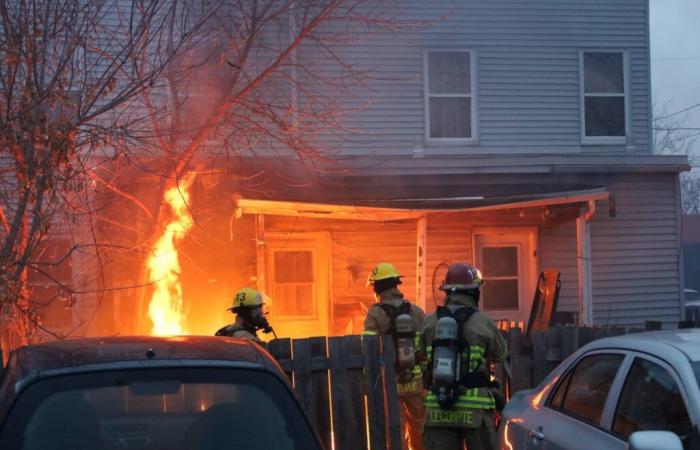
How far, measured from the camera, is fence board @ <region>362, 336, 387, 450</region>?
7.09m

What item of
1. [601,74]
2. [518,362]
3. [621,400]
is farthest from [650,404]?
[601,74]

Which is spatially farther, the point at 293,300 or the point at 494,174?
the point at 494,174

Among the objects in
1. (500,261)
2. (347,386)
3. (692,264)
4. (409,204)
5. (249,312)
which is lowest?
(692,264)

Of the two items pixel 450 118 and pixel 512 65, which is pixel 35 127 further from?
pixel 512 65

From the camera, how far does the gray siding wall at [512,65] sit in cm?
1383

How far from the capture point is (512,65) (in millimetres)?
14242

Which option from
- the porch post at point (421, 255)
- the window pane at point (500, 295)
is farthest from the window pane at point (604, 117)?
the porch post at point (421, 255)

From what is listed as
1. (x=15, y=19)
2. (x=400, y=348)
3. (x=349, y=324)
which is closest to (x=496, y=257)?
(x=349, y=324)

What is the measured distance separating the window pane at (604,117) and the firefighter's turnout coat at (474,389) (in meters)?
9.29

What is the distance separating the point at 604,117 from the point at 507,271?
3012 mm

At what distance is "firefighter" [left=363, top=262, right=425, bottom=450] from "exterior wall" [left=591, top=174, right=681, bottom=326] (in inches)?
287

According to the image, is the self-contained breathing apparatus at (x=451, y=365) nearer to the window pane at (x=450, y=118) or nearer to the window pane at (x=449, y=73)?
the window pane at (x=450, y=118)

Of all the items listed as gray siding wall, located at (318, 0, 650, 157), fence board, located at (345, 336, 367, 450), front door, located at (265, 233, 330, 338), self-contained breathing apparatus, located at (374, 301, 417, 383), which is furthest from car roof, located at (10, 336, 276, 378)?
gray siding wall, located at (318, 0, 650, 157)

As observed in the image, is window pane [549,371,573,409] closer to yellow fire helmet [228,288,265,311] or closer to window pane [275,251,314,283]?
yellow fire helmet [228,288,265,311]
